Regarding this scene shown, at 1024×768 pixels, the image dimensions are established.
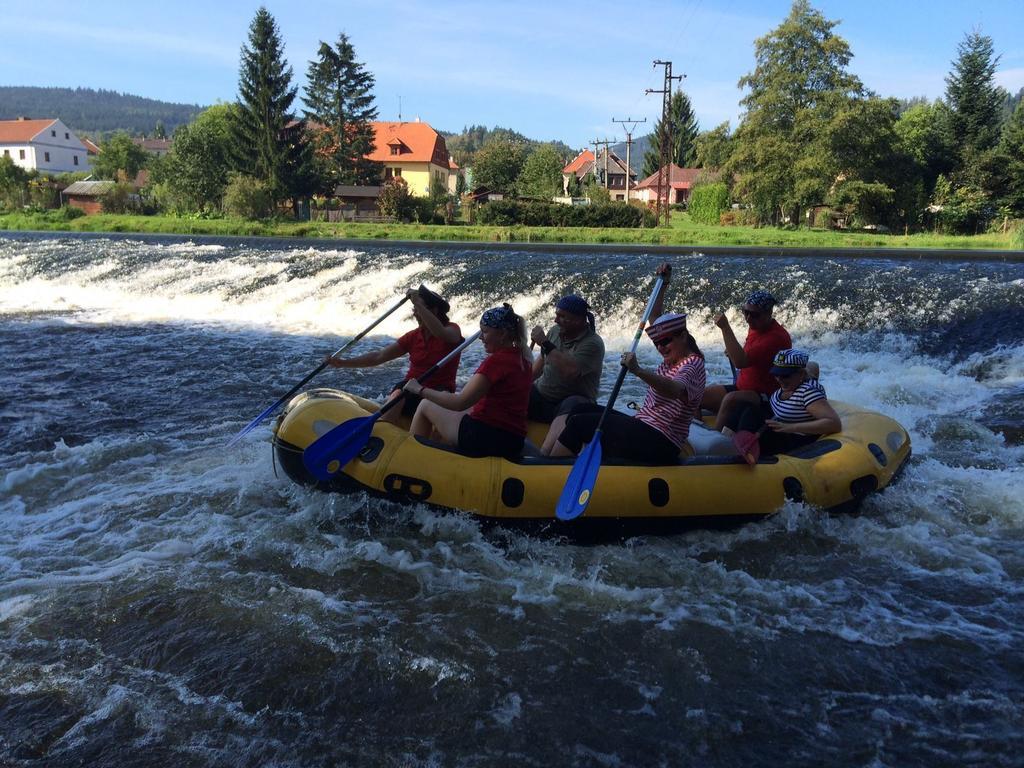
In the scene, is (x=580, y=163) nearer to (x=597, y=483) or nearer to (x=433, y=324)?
(x=433, y=324)

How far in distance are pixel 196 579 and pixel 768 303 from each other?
4.68 m

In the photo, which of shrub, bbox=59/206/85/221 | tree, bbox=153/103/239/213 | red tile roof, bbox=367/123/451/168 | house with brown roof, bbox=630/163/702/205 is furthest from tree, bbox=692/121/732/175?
shrub, bbox=59/206/85/221

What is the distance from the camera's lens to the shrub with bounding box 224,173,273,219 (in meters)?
44.2

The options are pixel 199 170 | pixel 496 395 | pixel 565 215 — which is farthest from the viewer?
pixel 199 170

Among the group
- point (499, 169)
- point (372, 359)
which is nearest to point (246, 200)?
point (499, 169)

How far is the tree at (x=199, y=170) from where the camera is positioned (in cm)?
5212

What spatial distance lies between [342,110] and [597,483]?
61.4 m

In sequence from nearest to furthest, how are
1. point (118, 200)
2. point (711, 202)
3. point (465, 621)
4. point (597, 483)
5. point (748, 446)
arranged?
point (465, 621) < point (597, 483) < point (748, 446) < point (711, 202) < point (118, 200)

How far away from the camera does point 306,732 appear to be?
12.1ft

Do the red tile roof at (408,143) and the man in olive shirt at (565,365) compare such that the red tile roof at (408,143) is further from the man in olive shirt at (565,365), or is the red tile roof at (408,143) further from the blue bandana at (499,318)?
the blue bandana at (499,318)

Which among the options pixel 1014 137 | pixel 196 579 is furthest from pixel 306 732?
pixel 1014 137

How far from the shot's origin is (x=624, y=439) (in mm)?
5434

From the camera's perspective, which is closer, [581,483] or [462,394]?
[581,483]

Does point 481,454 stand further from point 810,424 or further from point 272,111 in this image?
point 272,111
